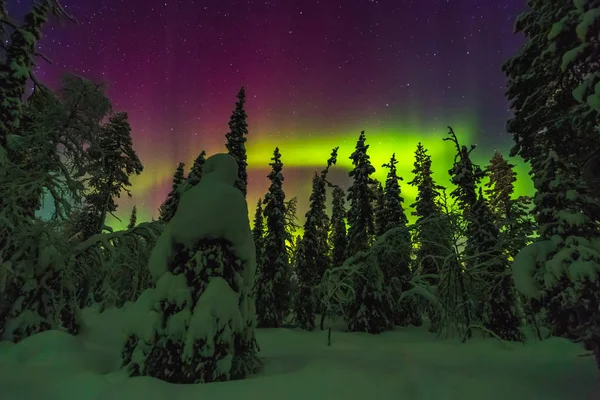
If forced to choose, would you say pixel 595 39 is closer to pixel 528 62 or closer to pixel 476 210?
pixel 528 62

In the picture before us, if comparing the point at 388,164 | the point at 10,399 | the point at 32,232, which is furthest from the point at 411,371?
the point at 388,164

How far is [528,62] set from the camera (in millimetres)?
10453

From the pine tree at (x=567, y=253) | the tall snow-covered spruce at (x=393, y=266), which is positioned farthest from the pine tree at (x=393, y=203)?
the pine tree at (x=567, y=253)

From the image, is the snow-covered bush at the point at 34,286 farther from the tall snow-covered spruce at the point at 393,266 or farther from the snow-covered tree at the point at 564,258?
the tall snow-covered spruce at the point at 393,266

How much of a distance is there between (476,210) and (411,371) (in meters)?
15.7

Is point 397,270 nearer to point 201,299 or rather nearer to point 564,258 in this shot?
point 564,258

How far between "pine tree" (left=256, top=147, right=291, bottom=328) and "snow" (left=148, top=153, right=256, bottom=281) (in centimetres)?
2010

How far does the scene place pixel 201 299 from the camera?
6219mm

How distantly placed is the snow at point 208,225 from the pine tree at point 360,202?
64.7 ft

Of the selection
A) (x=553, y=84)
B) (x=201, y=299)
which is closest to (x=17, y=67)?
(x=201, y=299)

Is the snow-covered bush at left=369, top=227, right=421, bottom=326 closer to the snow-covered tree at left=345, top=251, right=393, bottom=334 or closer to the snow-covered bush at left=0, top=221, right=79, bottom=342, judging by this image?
the snow-covered tree at left=345, top=251, right=393, bottom=334

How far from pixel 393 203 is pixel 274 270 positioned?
39.0 ft

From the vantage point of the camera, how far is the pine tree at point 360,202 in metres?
26.2

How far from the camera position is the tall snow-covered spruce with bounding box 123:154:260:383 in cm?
593
